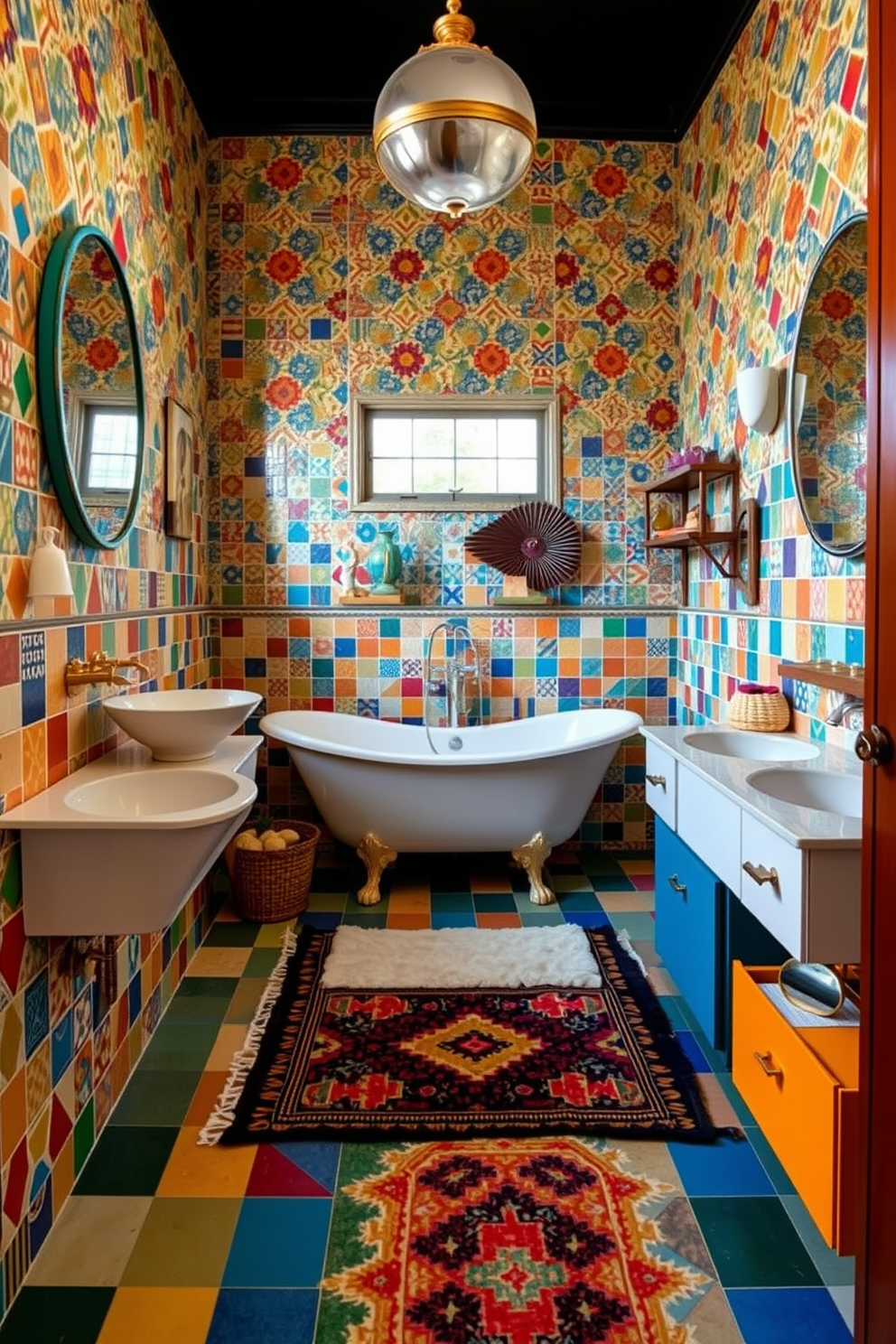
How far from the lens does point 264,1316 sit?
1500 millimetres

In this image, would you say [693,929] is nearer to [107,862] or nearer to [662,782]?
[662,782]

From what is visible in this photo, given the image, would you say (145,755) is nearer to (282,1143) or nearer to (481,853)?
(282,1143)

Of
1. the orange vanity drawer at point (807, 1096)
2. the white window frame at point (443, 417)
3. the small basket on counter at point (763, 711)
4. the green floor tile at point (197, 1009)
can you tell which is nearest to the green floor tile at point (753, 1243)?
the orange vanity drawer at point (807, 1096)

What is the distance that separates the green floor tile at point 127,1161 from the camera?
6.04ft

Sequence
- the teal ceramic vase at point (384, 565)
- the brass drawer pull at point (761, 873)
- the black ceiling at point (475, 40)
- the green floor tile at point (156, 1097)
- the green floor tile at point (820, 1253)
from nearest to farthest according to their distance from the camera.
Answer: the green floor tile at point (820, 1253)
the brass drawer pull at point (761, 873)
the green floor tile at point (156, 1097)
the black ceiling at point (475, 40)
the teal ceramic vase at point (384, 565)

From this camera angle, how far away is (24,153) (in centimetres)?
179

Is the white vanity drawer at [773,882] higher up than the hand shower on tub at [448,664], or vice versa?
the hand shower on tub at [448,664]

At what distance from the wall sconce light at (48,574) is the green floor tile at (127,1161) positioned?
121 cm

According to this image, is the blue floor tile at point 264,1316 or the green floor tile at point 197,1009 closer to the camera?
the blue floor tile at point 264,1316

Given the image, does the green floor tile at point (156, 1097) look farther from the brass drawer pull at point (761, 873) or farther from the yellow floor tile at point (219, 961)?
the brass drawer pull at point (761, 873)

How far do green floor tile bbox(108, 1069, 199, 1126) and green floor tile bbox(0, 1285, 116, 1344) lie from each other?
51 centimetres

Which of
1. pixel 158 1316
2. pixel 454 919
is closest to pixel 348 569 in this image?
pixel 454 919

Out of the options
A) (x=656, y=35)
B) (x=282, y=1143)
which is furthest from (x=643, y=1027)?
(x=656, y=35)

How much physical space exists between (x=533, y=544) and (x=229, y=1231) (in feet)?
9.47
